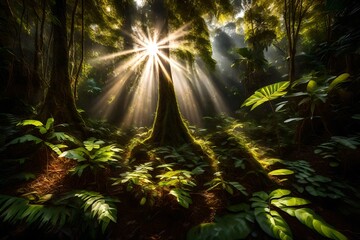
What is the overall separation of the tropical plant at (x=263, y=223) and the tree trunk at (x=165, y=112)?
2871 mm

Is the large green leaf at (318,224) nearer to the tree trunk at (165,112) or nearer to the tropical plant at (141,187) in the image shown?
the tropical plant at (141,187)

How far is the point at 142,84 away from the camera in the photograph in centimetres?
1159

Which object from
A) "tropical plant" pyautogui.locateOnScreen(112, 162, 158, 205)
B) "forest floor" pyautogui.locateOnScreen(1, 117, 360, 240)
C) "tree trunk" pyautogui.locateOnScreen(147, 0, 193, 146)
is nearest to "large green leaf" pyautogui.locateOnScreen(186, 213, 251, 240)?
"forest floor" pyautogui.locateOnScreen(1, 117, 360, 240)

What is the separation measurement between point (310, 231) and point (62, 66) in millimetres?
5740

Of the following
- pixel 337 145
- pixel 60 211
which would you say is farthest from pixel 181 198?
pixel 337 145

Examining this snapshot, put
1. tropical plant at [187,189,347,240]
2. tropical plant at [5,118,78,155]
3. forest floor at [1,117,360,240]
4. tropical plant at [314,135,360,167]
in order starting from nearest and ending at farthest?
tropical plant at [187,189,347,240], forest floor at [1,117,360,240], tropical plant at [5,118,78,155], tropical plant at [314,135,360,167]

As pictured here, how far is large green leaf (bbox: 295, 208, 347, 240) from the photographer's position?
1.71 m

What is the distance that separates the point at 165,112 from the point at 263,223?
394 centimetres

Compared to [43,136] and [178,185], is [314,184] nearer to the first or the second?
[178,185]

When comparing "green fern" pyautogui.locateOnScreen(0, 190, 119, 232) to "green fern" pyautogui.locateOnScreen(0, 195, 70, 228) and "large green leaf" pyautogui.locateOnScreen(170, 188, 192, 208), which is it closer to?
"green fern" pyautogui.locateOnScreen(0, 195, 70, 228)

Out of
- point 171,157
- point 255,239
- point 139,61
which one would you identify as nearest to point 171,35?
point 139,61

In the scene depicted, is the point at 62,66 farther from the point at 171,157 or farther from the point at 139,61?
the point at 139,61

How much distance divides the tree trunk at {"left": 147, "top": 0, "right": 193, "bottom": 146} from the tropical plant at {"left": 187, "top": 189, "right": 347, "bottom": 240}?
9.42 feet

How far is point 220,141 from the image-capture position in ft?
16.7
